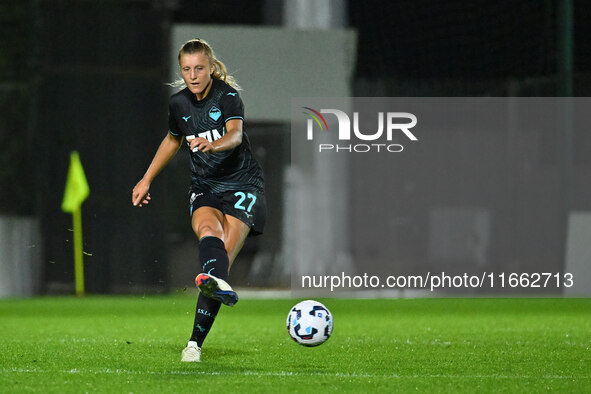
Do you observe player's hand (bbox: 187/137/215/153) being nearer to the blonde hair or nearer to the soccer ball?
the blonde hair

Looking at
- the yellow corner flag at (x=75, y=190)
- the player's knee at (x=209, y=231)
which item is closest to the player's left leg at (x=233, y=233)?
the player's knee at (x=209, y=231)

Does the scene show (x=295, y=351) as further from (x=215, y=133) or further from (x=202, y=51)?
(x=202, y=51)

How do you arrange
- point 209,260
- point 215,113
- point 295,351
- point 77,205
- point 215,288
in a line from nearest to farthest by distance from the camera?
point 215,288 < point 209,260 < point 215,113 < point 295,351 < point 77,205

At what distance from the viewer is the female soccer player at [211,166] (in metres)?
6.20

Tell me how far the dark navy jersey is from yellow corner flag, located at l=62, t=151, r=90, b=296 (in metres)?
7.04

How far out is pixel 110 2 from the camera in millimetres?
13570

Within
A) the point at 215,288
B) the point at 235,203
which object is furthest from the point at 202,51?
the point at 215,288

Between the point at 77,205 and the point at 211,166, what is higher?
the point at 211,166

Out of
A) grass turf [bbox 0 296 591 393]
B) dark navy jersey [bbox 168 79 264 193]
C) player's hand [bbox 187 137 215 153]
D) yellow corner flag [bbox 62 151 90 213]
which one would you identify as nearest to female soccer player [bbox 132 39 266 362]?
dark navy jersey [bbox 168 79 264 193]

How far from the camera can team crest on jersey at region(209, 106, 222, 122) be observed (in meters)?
6.32

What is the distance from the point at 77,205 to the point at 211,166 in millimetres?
7291

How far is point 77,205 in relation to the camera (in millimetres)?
13273

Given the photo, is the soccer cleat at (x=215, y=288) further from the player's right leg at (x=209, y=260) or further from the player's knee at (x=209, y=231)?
the player's knee at (x=209, y=231)

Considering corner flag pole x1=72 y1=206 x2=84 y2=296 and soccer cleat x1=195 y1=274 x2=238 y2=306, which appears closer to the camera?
soccer cleat x1=195 y1=274 x2=238 y2=306
